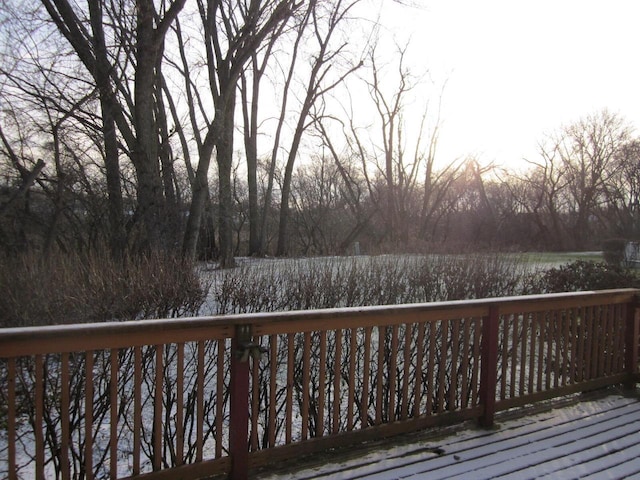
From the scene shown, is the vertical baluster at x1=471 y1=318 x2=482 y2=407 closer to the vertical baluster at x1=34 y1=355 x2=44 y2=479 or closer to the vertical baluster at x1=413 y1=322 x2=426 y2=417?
the vertical baluster at x1=413 y1=322 x2=426 y2=417

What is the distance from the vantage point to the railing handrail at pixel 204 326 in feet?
7.09

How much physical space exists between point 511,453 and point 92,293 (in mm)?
4077

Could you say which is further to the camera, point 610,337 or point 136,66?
point 136,66

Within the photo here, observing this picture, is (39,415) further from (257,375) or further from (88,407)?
(257,375)

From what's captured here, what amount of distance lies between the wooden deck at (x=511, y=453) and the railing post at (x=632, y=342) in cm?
81

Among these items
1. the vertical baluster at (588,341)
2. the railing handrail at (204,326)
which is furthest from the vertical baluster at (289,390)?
the vertical baluster at (588,341)

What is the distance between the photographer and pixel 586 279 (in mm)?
10812

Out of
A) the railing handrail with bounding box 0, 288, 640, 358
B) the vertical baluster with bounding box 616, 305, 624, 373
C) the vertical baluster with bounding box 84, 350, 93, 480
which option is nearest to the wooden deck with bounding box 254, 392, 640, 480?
the vertical baluster with bounding box 616, 305, 624, 373

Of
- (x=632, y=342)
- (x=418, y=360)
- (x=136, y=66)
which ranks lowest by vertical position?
(x=632, y=342)

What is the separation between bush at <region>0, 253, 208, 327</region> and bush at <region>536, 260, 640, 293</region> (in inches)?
310

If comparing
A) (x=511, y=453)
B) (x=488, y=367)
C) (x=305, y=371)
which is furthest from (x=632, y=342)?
(x=305, y=371)

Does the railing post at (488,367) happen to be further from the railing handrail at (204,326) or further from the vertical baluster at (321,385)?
the vertical baluster at (321,385)

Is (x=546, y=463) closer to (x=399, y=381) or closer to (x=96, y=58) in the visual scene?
(x=399, y=381)

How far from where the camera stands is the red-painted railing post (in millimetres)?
2719
